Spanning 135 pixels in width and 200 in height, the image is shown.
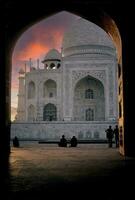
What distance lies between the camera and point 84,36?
1337 inches

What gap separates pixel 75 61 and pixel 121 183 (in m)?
28.1

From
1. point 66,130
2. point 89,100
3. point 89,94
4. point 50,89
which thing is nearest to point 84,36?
point 89,94

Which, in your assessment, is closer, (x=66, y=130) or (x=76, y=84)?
(x=66, y=130)

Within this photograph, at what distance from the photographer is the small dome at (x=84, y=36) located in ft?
110

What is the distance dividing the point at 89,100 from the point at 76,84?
242 cm

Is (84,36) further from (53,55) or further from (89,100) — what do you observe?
(89,100)

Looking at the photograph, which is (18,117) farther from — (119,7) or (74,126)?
(119,7)

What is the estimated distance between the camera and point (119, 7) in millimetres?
7504

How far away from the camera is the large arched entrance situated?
107ft

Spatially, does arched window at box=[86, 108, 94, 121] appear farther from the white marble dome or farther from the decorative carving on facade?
the white marble dome

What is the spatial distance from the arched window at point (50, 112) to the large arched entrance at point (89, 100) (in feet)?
6.90

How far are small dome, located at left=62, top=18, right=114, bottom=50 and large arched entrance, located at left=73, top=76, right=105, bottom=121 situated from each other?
408cm

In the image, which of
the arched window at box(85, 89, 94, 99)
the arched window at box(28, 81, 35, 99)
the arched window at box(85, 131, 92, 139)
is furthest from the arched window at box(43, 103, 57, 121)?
the arched window at box(85, 131, 92, 139)

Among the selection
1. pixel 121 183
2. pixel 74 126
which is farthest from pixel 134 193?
pixel 74 126
